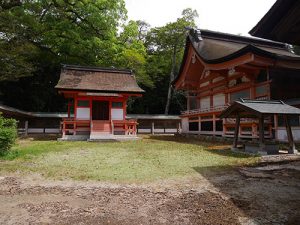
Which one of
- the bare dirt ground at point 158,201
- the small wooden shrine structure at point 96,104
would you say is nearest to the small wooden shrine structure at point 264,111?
the bare dirt ground at point 158,201

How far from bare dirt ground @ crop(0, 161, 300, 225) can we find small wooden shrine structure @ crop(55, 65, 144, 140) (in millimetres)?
12188

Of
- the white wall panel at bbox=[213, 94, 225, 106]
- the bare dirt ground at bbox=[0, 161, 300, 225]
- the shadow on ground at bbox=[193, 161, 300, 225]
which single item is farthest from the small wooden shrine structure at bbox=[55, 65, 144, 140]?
the shadow on ground at bbox=[193, 161, 300, 225]

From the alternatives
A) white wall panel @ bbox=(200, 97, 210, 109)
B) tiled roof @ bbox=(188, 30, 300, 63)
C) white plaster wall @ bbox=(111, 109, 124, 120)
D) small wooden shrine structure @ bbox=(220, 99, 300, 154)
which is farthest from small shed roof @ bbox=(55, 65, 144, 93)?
small wooden shrine structure @ bbox=(220, 99, 300, 154)

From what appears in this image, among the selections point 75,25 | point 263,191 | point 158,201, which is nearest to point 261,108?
point 263,191

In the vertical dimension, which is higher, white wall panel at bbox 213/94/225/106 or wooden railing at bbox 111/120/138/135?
white wall panel at bbox 213/94/225/106

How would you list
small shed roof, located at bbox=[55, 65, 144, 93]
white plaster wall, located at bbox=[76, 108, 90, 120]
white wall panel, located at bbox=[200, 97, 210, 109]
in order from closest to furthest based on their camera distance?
1. small shed roof, located at bbox=[55, 65, 144, 93]
2. white plaster wall, located at bbox=[76, 108, 90, 120]
3. white wall panel, located at bbox=[200, 97, 210, 109]

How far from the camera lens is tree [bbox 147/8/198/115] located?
34941 mm

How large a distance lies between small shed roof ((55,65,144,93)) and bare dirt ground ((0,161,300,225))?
13.1 meters

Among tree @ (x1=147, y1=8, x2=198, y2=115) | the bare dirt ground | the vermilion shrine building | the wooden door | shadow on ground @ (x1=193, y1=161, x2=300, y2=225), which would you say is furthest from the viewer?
tree @ (x1=147, y1=8, x2=198, y2=115)

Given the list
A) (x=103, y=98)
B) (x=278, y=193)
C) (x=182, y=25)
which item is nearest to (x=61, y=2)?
(x=103, y=98)

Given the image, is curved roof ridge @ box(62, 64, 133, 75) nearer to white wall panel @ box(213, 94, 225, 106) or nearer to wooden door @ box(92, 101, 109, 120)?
wooden door @ box(92, 101, 109, 120)

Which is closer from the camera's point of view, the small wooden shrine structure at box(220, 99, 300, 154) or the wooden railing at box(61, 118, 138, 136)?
the small wooden shrine structure at box(220, 99, 300, 154)

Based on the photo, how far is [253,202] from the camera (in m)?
4.76

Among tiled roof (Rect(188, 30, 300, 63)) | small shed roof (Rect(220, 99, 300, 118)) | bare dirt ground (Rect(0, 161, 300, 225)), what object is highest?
tiled roof (Rect(188, 30, 300, 63))
